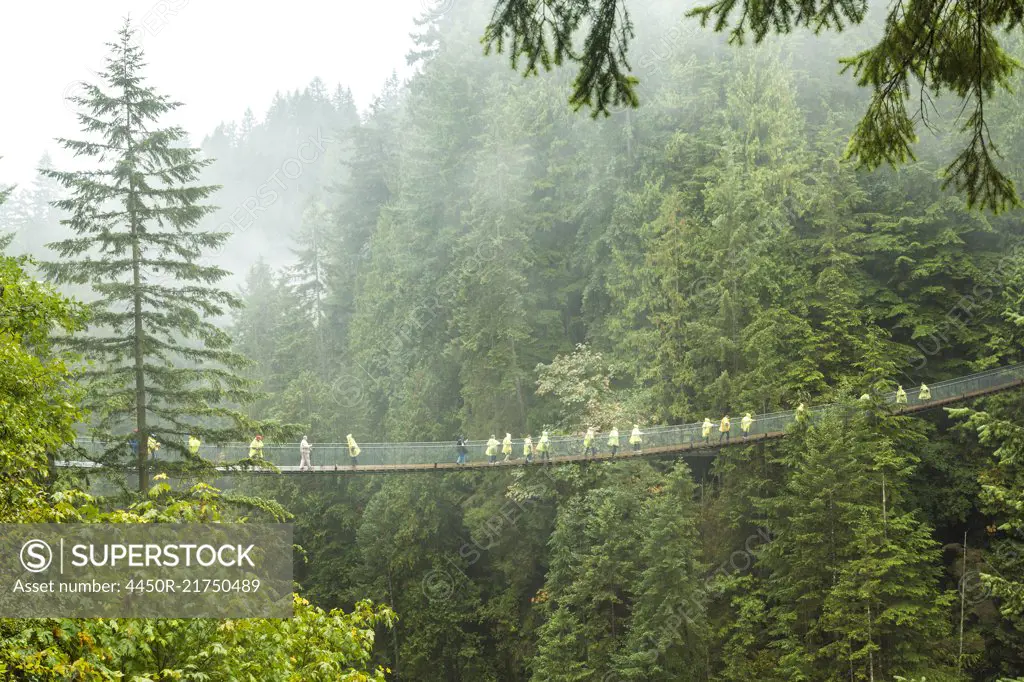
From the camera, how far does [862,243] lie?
2517 centimetres

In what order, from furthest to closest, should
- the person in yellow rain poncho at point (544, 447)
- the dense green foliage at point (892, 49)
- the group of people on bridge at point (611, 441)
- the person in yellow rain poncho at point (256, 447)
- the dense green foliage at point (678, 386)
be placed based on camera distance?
the person in yellow rain poncho at point (544, 447) → the group of people on bridge at point (611, 441) → the dense green foliage at point (678, 386) → the person in yellow rain poncho at point (256, 447) → the dense green foliage at point (892, 49)

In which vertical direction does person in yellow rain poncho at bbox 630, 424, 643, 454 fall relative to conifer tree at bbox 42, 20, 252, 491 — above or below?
below

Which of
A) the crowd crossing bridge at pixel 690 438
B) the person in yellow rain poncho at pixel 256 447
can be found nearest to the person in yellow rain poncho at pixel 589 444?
the crowd crossing bridge at pixel 690 438

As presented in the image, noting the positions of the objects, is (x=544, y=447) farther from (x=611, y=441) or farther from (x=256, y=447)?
(x=256, y=447)

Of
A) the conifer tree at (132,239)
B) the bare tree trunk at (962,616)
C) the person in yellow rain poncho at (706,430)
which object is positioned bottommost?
the bare tree trunk at (962,616)

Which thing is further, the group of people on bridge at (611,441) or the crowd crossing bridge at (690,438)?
the crowd crossing bridge at (690,438)

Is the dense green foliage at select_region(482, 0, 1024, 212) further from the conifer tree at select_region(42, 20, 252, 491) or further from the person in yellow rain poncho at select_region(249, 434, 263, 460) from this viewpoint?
the person in yellow rain poncho at select_region(249, 434, 263, 460)

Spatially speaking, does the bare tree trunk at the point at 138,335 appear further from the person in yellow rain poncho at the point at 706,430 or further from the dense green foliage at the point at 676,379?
the person in yellow rain poncho at the point at 706,430

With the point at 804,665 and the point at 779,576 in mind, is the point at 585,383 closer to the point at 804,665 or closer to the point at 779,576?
the point at 779,576

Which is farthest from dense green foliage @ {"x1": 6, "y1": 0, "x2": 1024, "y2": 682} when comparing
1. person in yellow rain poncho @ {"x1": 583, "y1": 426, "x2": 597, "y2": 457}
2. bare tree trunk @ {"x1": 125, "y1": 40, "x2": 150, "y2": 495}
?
person in yellow rain poncho @ {"x1": 583, "y1": 426, "x2": 597, "y2": 457}

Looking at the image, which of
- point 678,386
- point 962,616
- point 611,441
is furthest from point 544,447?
point 962,616

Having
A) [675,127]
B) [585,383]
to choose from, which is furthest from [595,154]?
[585,383]

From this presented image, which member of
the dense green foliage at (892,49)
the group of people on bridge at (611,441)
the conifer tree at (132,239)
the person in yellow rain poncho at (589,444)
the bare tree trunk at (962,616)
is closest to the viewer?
the dense green foliage at (892,49)

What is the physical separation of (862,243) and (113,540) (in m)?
23.4
